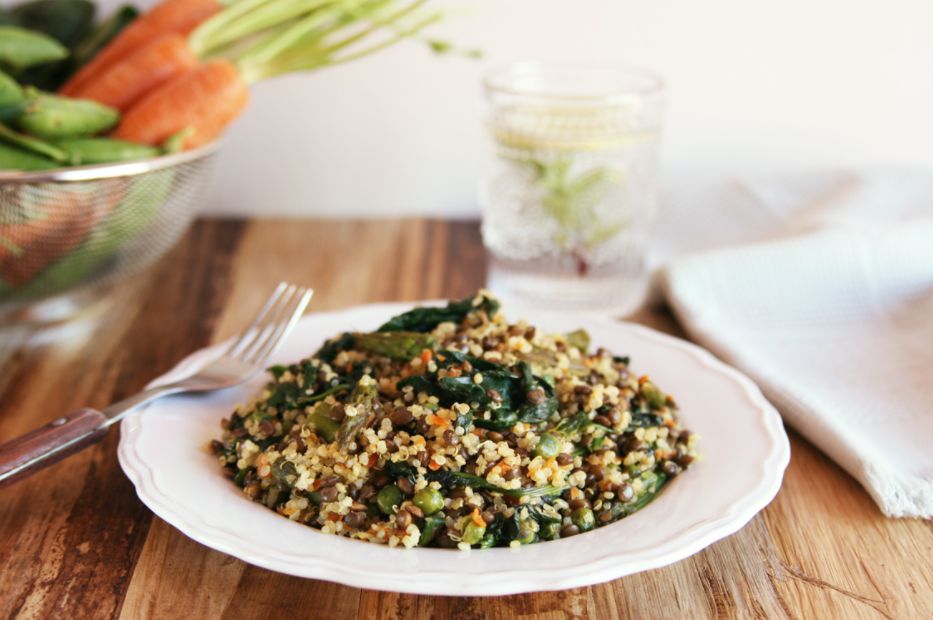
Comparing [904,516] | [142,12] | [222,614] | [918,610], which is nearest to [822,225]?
[904,516]

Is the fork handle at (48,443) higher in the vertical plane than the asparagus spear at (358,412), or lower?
lower

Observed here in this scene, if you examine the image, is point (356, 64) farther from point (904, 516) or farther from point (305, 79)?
point (904, 516)

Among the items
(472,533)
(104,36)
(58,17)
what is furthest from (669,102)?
(472,533)

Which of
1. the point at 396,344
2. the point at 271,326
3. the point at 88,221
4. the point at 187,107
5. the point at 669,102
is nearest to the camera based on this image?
the point at 396,344

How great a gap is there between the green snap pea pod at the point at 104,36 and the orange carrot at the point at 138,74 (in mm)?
220

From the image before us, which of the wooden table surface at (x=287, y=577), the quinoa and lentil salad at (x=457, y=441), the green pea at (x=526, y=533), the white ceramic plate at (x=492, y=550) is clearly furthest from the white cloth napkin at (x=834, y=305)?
the green pea at (x=526, y=533)

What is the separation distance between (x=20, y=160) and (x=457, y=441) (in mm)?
1292

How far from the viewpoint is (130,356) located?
2.18 m

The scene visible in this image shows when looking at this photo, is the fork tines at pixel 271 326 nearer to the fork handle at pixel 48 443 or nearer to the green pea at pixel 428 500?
the fork handle at pixel 48 443

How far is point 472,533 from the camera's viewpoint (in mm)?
1314

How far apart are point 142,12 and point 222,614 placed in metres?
2.14

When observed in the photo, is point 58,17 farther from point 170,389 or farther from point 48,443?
point 48,443

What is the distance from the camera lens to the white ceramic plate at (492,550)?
1199 millimetres

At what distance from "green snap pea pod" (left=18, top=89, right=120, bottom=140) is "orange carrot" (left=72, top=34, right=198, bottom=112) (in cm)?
11
